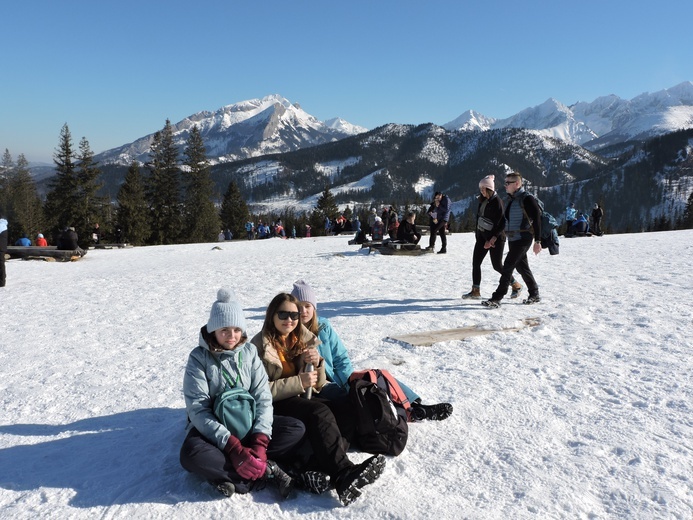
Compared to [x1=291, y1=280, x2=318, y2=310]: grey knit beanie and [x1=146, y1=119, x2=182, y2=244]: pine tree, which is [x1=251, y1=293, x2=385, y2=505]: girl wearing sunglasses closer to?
[x1=291, y1=280, x2=318, y2=310]: grey knit beanie

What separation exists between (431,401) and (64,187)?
4406 centimetres

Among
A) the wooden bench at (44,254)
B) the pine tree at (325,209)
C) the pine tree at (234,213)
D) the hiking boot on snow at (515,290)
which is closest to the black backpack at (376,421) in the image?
the hiking boot on snow at (515,290)

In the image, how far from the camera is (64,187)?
40.0 m

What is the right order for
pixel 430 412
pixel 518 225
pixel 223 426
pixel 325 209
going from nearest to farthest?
1. pixel 223 426
2. pixel 430 412
3. pixel 518 225
4. pixel 325 209

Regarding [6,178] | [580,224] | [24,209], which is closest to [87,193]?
[24,209]

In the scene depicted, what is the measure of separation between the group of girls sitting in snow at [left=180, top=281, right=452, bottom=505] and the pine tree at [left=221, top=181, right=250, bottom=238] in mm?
54918

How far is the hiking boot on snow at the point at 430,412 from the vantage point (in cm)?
408

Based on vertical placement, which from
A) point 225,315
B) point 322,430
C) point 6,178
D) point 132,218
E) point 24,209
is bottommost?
point 322,430

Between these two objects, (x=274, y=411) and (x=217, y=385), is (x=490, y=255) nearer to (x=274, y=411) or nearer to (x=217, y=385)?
(x=274, y=411)

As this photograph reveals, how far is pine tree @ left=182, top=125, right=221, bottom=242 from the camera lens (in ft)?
155

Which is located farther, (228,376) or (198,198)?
(198,198)

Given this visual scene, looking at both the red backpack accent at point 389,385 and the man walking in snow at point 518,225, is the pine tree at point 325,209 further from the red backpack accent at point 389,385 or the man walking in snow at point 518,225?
the red backpack accent at point 389,385

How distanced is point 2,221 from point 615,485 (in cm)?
1343

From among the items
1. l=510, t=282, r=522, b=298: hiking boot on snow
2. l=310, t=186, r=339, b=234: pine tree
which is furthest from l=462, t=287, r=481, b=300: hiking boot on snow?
l=310, t=186, r=339, b=234: pine tree
